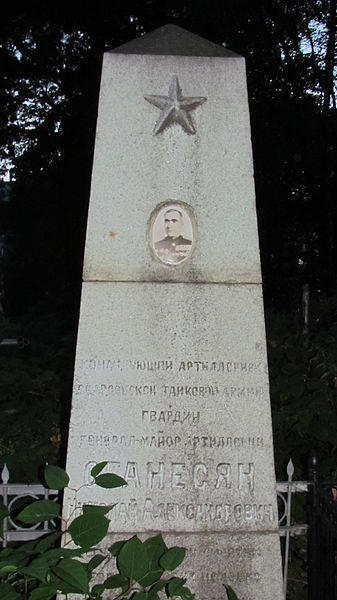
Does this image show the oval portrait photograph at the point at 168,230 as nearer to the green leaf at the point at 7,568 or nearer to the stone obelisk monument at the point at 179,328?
the stone obelisk monument at the point at 179,328

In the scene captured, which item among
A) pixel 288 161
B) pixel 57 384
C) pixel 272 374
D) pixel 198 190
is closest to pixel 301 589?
pixel 272 374

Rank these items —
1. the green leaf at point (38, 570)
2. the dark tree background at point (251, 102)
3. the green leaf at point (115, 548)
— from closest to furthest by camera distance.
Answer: the green leaf at point (38, 570), the green leaf at point (115, 548), the dark tree background at point (251, 102)

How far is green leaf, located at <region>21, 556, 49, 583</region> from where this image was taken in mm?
2389

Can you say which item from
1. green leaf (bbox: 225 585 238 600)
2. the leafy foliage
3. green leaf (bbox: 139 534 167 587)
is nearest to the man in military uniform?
green leaf (bbox: 139 534 167 587)

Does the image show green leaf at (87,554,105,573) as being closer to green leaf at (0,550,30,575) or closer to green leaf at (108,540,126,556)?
green leaf at (108,540,126,556)

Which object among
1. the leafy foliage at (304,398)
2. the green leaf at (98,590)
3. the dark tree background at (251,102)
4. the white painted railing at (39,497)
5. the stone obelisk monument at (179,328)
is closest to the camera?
the green leaf at (98,590)

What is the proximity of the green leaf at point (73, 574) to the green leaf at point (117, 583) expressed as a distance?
21 centimetres

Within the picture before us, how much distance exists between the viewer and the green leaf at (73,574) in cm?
242

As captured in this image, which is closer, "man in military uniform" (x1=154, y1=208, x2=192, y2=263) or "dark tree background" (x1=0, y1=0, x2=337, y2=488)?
"man in military uniform" (x1=154, y1=208, x2=192, y2=263)

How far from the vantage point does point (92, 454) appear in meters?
3.01

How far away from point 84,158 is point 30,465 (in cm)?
1284

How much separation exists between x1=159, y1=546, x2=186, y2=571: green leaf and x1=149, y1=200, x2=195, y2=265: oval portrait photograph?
1.25 m

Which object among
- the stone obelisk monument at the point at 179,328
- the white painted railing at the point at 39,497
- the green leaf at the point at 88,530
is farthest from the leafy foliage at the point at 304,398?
the green leaf at the point at 88,530

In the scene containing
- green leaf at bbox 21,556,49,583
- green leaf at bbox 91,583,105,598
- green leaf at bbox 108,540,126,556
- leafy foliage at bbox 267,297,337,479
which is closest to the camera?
green leaf at bbox 21,556,49,583
